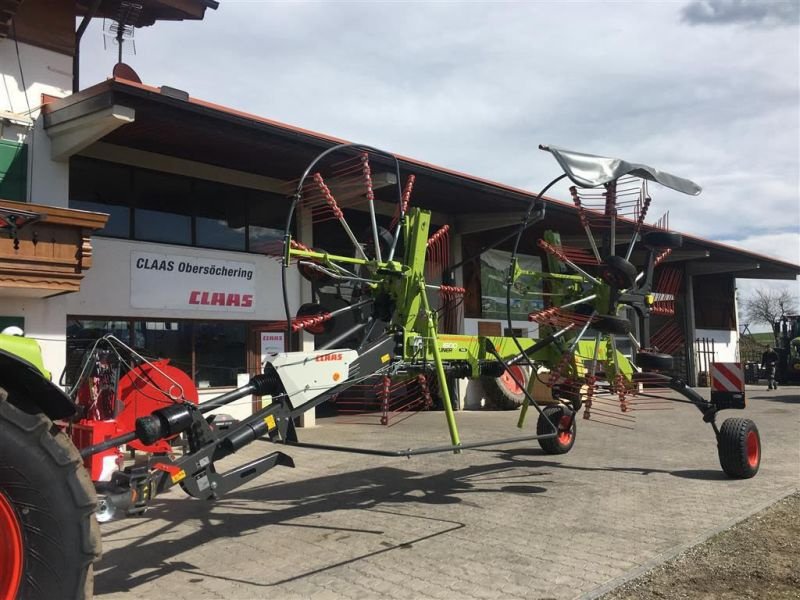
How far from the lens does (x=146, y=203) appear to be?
1093 cm

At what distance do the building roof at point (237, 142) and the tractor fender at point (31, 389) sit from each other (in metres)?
4.54

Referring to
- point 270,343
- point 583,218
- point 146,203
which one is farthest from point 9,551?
point 270,343

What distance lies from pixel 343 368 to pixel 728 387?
5.23 m

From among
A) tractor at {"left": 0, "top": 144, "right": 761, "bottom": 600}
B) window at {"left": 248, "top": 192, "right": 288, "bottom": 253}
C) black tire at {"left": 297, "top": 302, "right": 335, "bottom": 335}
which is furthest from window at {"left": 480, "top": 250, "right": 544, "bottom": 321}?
black tire at {"left": 297, "top": 302, "right": 335, "bottom": 335}

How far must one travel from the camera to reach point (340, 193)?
247 inches

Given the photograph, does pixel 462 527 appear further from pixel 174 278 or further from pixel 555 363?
pixel 174 278

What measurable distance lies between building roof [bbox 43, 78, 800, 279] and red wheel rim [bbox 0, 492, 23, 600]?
506cm

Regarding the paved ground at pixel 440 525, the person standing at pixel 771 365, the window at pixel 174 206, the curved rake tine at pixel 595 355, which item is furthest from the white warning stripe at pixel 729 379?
the person standing at pixel 771 365

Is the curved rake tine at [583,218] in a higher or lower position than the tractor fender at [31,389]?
higher

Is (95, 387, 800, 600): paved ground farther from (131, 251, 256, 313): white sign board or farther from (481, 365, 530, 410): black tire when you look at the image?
(481, 365, 530, 410): black tire

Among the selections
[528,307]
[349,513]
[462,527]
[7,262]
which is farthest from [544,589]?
[528,307]

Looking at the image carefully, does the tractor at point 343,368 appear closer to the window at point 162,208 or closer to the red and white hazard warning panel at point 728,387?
the red and white hazard warning panel at point 728,387

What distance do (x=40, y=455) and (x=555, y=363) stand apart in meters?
5.73

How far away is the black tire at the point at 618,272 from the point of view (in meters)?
6.54
